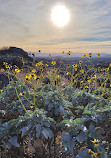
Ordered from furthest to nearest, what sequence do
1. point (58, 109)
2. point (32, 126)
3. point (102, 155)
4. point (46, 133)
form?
point (58, 109) → point (32, 126) → point (46, 133) → point (102, 155)

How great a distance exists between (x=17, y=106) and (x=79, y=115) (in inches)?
47.7

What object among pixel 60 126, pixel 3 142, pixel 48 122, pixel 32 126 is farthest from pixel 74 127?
pixel 3 142

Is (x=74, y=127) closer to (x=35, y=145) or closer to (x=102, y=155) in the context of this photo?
(x=102, y=155)

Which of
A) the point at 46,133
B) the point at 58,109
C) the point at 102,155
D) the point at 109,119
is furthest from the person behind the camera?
the point at 58,109

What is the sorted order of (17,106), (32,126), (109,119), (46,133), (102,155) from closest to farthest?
(102,155) → (46,133) → (32,126) → (109,119) → (17,106)

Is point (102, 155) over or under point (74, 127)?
under

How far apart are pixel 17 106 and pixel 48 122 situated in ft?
3.57

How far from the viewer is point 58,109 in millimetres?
3020

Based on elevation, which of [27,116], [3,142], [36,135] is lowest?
[3,142]

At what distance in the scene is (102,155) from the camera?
1.96m

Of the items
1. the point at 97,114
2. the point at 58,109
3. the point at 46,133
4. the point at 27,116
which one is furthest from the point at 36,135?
the point at 97,114

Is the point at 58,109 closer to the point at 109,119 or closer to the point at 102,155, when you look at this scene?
the point at 109,119

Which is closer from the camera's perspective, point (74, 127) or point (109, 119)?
point (74, 127)

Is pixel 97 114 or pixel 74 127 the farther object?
pixel 97 114
